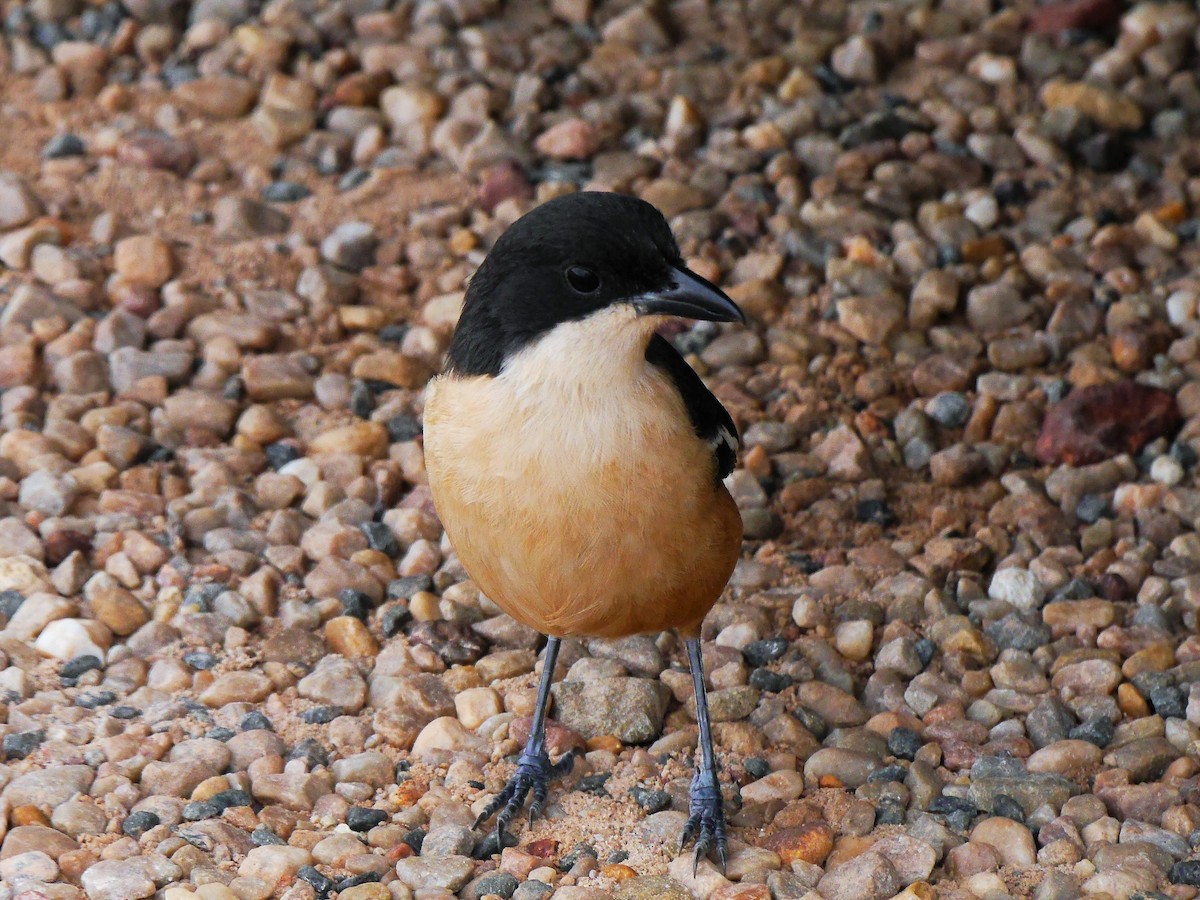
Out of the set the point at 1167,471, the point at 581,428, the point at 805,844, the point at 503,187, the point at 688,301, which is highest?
the point at 688,301

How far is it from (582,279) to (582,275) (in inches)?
0.6

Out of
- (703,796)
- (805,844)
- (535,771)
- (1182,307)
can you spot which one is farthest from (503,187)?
(805,844)

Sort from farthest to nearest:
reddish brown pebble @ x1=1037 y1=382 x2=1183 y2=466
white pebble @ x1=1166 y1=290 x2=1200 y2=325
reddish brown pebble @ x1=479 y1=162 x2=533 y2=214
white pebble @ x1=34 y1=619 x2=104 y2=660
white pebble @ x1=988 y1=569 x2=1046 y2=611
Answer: reddish brown pebble @ x1=479 y1=162 x2=533 y2=214
white pebble @ x1=1166 y1=290 x2=1200 y2=325
reddish brown pebble @ x1=1037 y1=382 x2=1183 y2=466
white pebble @ x1=988 y1=569 x2=1046 y2=611
white pebble @ x1=34 y1=619 x2=104 y2=660

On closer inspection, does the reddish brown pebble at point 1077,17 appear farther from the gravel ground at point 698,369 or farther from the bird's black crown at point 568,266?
the bird's black crown at point 568,266

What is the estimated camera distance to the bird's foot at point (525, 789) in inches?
190

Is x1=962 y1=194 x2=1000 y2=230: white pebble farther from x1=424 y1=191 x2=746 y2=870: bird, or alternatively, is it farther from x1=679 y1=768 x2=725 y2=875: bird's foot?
x1=679 y1=768 x2=725 y2=875: bird's foot

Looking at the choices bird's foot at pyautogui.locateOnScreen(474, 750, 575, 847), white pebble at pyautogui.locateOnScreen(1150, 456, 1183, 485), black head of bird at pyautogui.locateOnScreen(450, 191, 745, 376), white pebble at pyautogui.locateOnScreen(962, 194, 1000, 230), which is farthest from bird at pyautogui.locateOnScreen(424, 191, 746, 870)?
white pebble at pyautogui.locateOnScreen(962, 194, 1000, 230)

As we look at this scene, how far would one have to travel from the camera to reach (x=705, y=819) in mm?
4699

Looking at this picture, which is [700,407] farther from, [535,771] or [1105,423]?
[1105,423]

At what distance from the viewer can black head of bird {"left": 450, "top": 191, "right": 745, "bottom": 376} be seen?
421cm

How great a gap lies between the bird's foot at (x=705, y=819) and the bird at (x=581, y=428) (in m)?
0.02

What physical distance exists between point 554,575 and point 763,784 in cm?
107

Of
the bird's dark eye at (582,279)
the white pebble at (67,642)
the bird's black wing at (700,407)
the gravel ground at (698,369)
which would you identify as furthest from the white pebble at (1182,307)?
the white pebble at (67,642)

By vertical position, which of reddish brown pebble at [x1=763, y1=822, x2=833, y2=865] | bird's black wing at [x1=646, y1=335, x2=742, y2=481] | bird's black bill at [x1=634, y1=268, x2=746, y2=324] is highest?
bird's black bill at [x1=634, y1=268, x2=746, y2=324]
